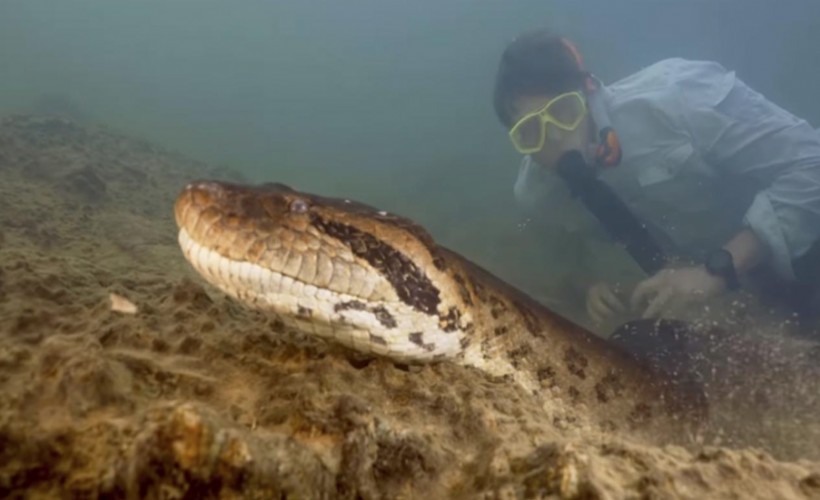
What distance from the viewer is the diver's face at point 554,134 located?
27.6 ft

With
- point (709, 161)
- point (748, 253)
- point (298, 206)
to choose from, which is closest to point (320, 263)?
point (298, 206)

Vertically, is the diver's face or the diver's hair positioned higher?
the diver's hair

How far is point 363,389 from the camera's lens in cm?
198

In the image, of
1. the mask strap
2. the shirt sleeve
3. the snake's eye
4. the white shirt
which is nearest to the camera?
the snake's eye

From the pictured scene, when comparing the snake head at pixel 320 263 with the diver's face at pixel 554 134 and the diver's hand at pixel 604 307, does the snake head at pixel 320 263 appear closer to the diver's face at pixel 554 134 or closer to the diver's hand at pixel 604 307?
the diver's face at pixel 554 134

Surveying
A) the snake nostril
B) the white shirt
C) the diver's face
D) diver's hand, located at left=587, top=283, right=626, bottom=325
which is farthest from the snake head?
the white shirt

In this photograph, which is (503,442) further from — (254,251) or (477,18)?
(477,18)

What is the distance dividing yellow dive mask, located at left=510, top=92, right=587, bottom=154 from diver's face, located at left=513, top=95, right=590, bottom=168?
0.11 metres

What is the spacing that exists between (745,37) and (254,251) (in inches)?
2108

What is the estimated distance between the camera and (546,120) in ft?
26.8

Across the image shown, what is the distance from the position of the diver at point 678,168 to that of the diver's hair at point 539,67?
2cm

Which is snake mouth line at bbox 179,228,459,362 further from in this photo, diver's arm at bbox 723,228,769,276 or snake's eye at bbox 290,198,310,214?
diver's arm at bbox 723,228,769,276

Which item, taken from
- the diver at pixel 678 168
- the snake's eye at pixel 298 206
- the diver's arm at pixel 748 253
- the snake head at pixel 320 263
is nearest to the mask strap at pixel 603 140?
the diver at pixel 678 168

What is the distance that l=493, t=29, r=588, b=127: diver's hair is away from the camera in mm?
8352
